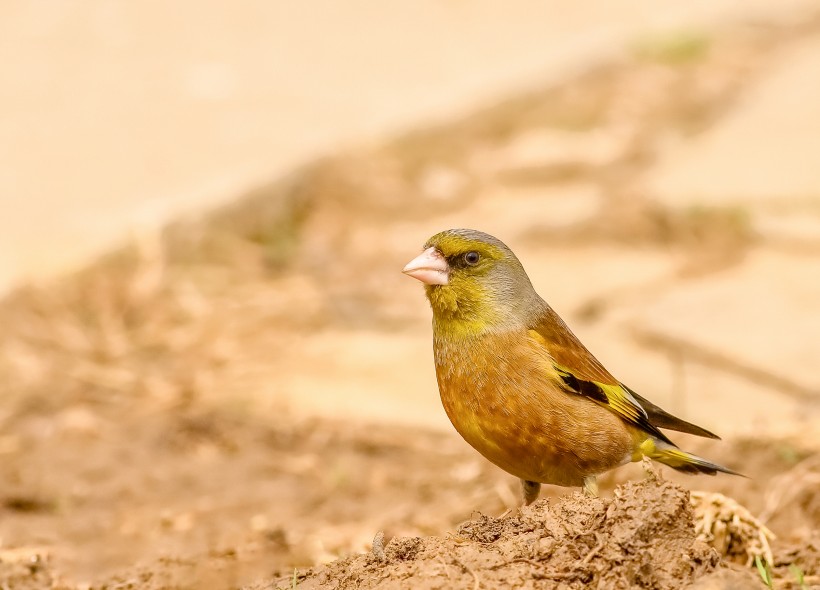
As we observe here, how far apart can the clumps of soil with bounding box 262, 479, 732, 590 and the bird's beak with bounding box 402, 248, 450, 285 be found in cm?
85

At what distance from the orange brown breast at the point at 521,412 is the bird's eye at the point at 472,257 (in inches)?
8.9

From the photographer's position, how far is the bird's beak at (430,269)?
3510 millimetres

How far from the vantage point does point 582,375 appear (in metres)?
3.51

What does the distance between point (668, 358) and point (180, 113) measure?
372 cm

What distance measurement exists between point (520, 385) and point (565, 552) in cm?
74

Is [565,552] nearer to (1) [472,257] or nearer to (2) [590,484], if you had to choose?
(2) [590,484]

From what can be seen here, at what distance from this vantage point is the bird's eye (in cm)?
356

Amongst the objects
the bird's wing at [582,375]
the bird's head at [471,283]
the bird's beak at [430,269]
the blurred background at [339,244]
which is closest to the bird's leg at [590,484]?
the bird's wing at [582,375]

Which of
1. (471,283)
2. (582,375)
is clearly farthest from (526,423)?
(471,283)

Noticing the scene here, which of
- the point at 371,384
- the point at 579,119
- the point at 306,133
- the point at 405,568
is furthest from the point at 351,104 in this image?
the point at 405,568

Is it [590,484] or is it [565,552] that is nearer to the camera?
[565,552]

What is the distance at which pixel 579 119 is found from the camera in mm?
8867

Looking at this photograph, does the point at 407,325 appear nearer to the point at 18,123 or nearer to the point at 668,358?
the point at 668,358

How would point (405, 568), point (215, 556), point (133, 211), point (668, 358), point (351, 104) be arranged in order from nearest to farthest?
point (405, 568) < point (215, 556) < point (668, 358) < point (133, 211) < point (351, 104)
